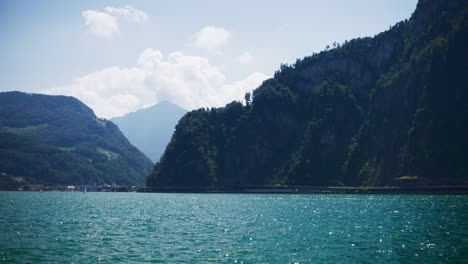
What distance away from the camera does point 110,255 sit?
4216 centimetres

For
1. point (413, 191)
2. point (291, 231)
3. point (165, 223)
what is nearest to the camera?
point (291, 231)

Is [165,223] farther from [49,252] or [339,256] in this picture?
[339,256]

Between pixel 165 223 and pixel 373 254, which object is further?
pixel 165 223

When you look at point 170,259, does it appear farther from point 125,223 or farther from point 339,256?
point 125,223

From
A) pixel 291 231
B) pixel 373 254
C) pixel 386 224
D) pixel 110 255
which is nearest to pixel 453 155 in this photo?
pixel 386 224

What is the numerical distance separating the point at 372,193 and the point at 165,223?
476ft

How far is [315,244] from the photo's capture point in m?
49.6

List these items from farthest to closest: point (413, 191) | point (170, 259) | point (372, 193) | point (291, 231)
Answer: point (372, 193) → point (413, 191) → point (291, 231) → point (170, 259)

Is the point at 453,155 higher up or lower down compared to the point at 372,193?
higher up

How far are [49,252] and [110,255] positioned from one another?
5.74 metres

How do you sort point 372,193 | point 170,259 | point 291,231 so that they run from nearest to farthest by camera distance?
point 170,259, point 291,231, point 372,193

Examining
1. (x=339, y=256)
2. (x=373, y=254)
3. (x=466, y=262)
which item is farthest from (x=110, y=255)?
(x=466, y=262)

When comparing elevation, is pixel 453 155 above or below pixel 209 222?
above

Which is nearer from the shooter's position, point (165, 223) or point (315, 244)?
point (315, 244)
